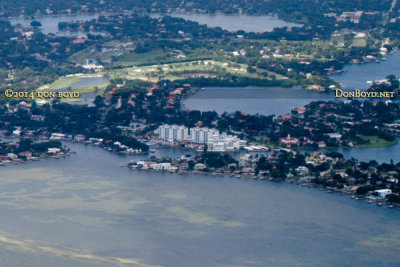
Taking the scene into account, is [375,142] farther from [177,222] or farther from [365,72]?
[365,72]

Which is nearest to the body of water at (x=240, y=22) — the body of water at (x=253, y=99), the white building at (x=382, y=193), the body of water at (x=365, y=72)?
the body of water at (x=365, y=72)

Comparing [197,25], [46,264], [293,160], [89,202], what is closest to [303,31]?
[197,25]

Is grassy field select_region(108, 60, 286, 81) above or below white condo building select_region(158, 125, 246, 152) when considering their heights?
above

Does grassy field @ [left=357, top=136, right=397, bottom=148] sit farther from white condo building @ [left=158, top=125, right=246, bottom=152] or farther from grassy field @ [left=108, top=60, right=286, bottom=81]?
grassy field @ [left=108, top=60, right=286, bottom=81]

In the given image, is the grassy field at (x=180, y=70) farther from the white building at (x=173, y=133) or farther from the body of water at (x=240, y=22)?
the body of water at (x=240, y=22)

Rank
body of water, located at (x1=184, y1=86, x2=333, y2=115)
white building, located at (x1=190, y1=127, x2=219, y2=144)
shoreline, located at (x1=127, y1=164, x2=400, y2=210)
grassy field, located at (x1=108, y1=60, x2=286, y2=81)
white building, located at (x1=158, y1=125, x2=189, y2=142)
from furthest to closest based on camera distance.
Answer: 1. grassy field, located at (x1=108, y1=60, x2=286, y2=81)
2. body of water, located at (x1=184, y1=86, x2=333, y2=115)
3. white building, located at (x1=158, y1=125, x2=189, y2=142)
4. white building, located at (x1=190, y1=127, x2=219, y2=144)
5. shoreline, located at (x1=127, y1=164, x2=400, y2=210)

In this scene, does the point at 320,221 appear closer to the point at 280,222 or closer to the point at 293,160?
the point at 280,222

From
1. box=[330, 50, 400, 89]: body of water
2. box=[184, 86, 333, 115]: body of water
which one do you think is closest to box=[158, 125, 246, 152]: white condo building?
box=[184, 86, 333, 115]: body of water
